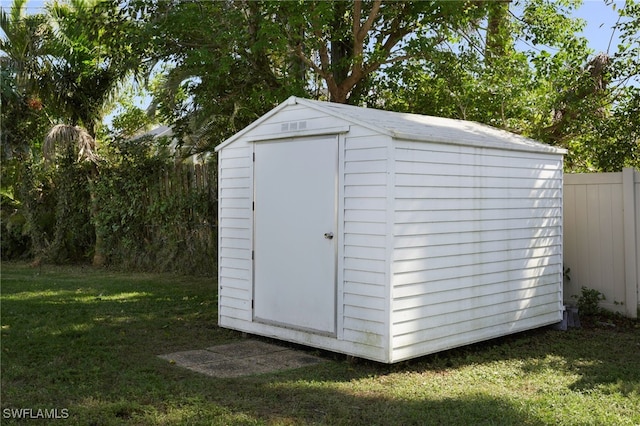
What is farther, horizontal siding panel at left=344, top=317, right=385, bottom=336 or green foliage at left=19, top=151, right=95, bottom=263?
green foliage at left=19, top=151, right=95, bottom=263

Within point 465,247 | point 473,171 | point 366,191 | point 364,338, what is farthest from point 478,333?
point 366,191

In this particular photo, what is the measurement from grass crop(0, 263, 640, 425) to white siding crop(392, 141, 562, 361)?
0.30m

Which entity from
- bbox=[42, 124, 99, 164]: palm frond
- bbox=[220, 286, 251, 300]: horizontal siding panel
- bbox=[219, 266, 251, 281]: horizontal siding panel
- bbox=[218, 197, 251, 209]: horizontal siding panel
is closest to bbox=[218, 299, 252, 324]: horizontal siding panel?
bbox=[220, 286, 251, 300]: horizontal siding panel

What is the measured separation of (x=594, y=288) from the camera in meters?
7.83

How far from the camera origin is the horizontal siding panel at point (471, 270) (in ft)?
17.6

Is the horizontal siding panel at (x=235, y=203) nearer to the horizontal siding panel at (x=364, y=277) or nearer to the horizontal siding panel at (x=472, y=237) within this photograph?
the horizontal siding panel at (x=364, y=277)

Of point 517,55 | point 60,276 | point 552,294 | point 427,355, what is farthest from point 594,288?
point 60,276

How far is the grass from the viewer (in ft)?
13.6

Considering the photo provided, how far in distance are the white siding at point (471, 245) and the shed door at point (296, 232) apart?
685mm

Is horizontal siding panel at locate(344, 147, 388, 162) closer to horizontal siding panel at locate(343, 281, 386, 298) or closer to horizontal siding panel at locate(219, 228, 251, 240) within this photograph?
horizontal siding panel at locate(343, 281, 386, 298)

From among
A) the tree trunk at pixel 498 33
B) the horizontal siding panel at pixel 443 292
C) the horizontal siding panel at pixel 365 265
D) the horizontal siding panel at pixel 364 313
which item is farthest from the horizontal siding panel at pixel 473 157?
the tree trunk at pixel 498 33

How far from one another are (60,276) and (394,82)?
21.5 feet
